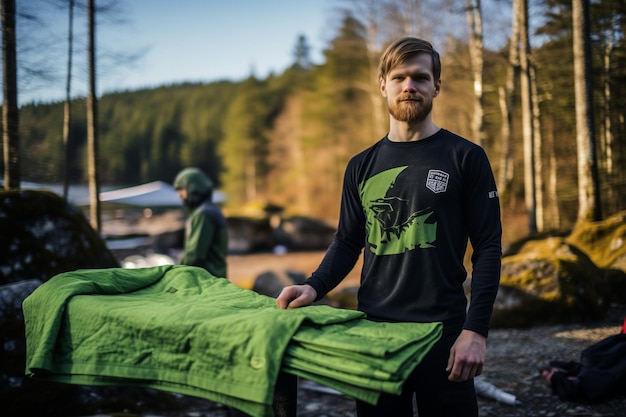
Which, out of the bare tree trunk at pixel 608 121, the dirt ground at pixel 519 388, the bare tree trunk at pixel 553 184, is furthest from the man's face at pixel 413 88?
the bare tree trunk at pixel 553 184

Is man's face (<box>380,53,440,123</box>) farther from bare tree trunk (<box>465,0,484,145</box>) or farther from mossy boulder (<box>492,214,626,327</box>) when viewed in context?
bare tree trunk (<box>465,0,484,145</box>)

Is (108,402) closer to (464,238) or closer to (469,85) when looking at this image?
(464,238)

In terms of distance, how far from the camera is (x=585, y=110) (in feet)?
37.6

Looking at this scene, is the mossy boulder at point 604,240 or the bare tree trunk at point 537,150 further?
the bare tree trunk at point 537,150

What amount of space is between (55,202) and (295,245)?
21669mm

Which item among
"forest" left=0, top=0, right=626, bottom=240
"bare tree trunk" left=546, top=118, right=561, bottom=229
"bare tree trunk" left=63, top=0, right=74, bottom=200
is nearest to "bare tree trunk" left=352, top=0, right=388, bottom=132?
"forest" left=0, top=0, right=626, bottom=240

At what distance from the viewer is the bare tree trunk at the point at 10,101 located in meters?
6.45

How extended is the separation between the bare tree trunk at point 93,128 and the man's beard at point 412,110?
32.2 ft

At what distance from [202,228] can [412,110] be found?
3.69 metres

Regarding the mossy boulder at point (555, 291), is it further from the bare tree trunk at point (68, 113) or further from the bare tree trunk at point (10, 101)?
the bare tree trunk at point (68, 113)

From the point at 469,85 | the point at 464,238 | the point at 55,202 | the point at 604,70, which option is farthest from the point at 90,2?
the point at 469,85

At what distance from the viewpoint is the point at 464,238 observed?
239cm

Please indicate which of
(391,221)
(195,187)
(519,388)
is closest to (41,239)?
(195,187)

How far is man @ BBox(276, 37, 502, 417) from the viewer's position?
7.40 ft
